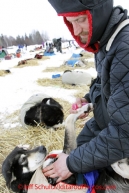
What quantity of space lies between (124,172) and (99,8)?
1.13 metres

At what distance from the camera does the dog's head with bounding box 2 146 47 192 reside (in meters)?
1.92

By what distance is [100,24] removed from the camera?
114 centimetres

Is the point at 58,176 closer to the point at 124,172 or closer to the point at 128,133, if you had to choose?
the point at 124,172

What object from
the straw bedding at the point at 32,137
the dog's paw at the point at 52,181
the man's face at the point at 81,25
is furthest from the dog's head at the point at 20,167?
the man's face at the point at 81,25

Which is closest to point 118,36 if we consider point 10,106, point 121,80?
point 121,80

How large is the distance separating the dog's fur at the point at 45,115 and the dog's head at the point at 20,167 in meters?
1.50

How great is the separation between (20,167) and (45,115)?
179 cm

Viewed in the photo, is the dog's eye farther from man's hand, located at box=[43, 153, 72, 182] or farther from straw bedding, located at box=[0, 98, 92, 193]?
straw bedding, located at box=[0, 98, 92, 193]

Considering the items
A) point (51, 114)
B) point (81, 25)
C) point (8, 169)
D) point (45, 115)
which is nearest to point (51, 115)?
point (51, 114)

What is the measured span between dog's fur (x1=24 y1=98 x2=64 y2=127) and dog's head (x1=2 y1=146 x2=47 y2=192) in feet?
4.92

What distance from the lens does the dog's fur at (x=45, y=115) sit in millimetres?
3725

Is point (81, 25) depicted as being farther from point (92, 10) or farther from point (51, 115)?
point (51, 115)

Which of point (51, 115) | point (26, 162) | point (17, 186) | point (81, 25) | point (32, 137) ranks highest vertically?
point (81, 25)

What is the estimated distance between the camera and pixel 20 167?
2008 millimetres
